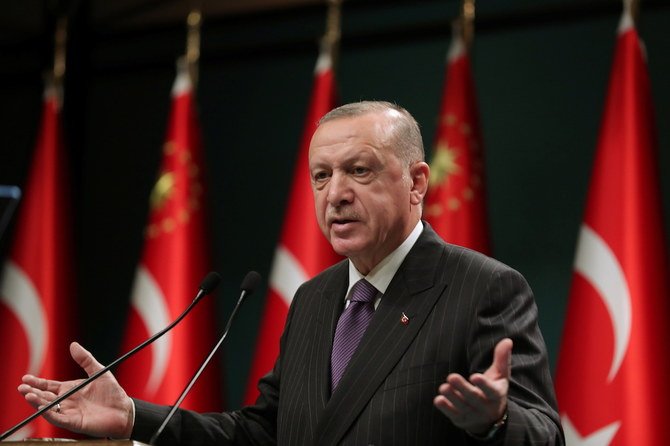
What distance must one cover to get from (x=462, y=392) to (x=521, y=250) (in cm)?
286

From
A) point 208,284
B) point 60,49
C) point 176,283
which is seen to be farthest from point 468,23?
point 208,284

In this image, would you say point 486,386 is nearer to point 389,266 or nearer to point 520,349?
point 520,349

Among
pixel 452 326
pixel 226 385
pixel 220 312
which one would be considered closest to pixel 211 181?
pixel 220 312

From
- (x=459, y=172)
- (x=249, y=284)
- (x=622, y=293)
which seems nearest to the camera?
(x=249, y=284)

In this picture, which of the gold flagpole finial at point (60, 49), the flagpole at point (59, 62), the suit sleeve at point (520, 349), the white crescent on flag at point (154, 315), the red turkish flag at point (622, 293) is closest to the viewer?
the suit sleeve at point (520, 349)

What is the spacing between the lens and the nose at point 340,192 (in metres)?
2.28

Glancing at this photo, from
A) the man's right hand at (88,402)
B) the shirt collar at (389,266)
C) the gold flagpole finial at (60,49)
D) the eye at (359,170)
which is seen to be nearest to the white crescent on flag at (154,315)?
the gold flagpole finial at (60,49)

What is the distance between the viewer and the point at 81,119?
5.46 metres

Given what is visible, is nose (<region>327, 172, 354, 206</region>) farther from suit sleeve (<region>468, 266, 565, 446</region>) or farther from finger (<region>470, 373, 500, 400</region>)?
finger (<region>470, 373, 500, 400</region>)

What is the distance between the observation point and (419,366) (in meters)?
2.11

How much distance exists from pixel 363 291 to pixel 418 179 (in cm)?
32

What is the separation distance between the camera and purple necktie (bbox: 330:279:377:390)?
2.28 meters

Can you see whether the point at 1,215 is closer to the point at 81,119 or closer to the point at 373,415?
the point at 373,415

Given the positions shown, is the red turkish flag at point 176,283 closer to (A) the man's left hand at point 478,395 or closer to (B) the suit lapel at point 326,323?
(B) the suit lapel at point 326,323
